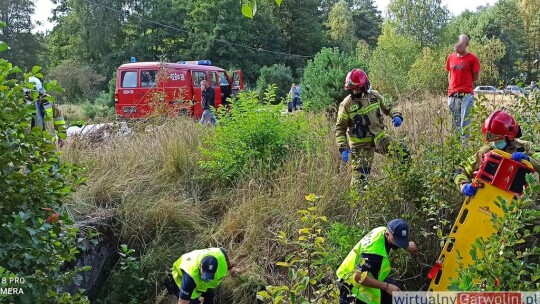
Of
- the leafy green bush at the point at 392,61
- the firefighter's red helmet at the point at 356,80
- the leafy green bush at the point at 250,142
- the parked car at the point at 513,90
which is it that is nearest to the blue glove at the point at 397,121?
the firefighter's red helmet at the point at 356,80

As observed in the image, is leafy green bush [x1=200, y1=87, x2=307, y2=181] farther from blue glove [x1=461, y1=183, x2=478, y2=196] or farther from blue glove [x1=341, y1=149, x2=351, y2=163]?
blue glove [x1=461, y1=183, x2=478, y2=196]

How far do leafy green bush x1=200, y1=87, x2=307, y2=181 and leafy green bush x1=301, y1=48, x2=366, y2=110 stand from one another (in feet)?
8.18

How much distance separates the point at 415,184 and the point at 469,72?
8.86ft

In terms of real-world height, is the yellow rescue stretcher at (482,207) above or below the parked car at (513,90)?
below

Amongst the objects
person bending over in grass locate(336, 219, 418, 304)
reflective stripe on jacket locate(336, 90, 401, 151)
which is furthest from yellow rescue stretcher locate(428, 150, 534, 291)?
reflective stripe on jacket locate(336, 90, 401, 151)

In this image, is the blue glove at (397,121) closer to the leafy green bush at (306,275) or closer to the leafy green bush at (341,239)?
the leafy green bush at (341,239)

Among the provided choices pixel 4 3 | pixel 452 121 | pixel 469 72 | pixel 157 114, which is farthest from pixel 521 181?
pixel 4 3

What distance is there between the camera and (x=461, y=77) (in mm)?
6359

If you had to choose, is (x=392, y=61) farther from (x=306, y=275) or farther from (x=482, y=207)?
(x=306, y=275)

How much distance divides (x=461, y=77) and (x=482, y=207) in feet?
10.5

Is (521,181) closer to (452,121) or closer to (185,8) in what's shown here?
(452,121)

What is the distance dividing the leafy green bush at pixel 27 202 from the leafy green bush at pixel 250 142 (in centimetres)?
326

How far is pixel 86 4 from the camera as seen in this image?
126 feet

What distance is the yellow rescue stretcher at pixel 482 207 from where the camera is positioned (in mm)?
3410
